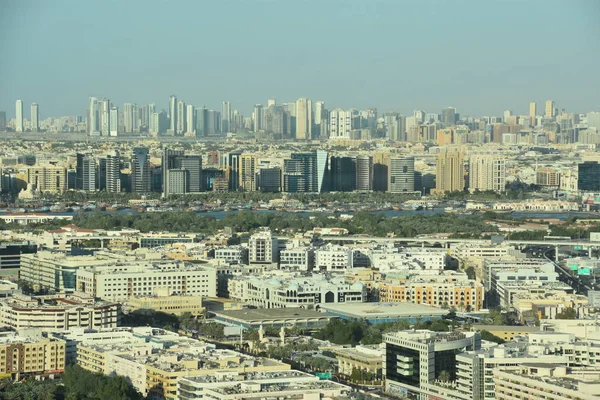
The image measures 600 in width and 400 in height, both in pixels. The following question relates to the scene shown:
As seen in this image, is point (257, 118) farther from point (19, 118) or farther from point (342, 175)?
point (342, 175)

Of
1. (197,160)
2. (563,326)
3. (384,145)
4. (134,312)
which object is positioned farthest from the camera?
(384,145)

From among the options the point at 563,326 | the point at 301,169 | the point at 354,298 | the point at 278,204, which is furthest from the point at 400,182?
the point at 563,326

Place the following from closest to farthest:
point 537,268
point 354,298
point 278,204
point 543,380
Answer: point 543,380
point 354,298
point 537,268
point 278,204

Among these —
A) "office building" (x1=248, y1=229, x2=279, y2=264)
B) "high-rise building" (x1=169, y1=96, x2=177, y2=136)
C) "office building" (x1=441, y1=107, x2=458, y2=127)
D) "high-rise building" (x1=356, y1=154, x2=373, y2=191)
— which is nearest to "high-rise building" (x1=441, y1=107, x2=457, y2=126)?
"office building" (x1=441, y1=107, x2=458, y2=127)

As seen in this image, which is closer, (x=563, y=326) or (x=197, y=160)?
(x=563, y=326)

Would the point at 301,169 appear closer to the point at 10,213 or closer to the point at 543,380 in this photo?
the point at 10,213

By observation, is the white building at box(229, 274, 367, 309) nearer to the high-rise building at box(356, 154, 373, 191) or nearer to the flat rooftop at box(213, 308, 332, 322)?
the flat rooftop at box(213, 308, 332, 322)
